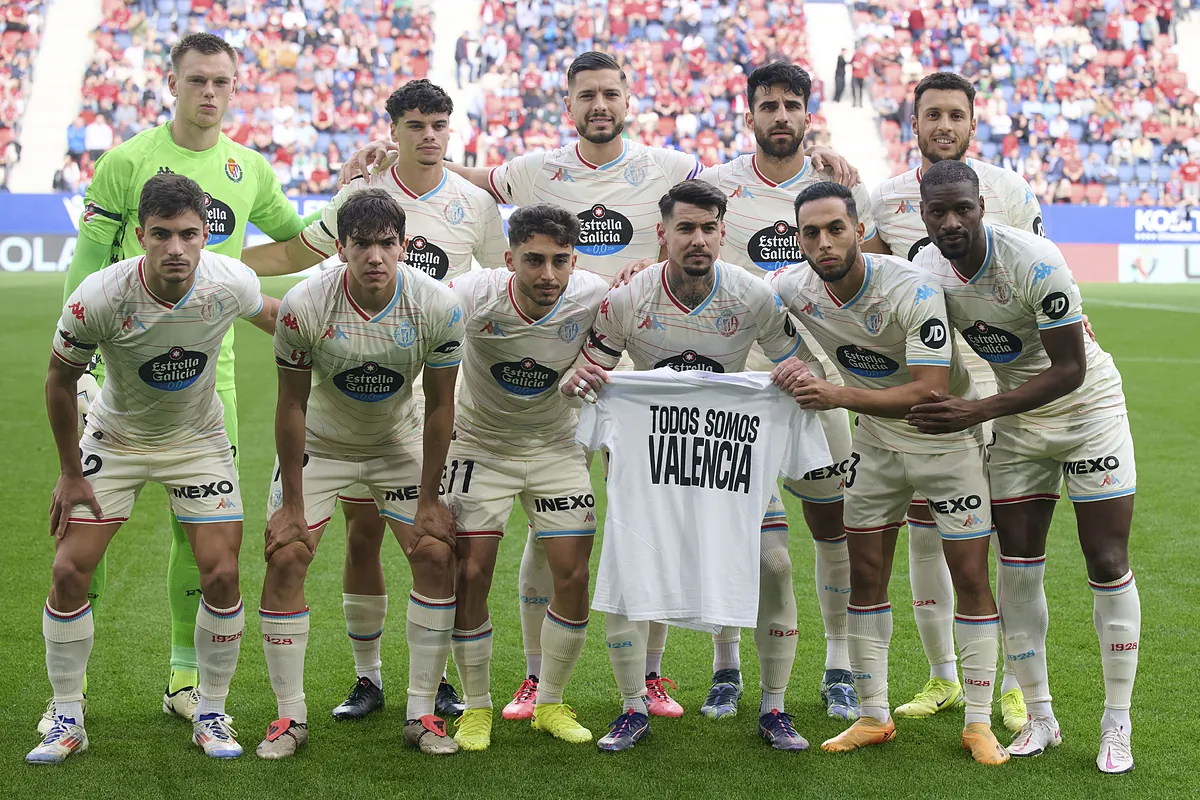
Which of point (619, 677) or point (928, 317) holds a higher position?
point (928, 317)

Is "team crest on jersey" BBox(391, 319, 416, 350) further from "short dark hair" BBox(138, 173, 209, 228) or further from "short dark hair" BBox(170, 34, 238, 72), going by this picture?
"short dark hair" BBox(170, 34, 238, 72)

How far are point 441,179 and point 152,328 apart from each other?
5.45ft

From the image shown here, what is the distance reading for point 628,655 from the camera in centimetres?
480

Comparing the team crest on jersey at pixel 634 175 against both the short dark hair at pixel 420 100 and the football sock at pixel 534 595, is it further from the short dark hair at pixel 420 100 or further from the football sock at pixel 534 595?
the football sock at pixel 534 595

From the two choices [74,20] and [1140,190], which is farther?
[74,20]

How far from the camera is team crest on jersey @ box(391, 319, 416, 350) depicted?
466 centimetres

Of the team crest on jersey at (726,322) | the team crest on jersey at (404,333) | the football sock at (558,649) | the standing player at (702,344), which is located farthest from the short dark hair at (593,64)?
the football sock at (558,649)

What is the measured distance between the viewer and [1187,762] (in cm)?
450

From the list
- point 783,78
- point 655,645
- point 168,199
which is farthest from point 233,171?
point 655,645

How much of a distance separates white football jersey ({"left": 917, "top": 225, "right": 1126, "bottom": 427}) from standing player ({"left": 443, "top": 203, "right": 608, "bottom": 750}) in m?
1.40

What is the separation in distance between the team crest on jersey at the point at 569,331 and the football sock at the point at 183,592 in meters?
1.81

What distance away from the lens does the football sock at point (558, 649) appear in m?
4.86

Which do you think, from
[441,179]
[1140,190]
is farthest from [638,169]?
[1140,190]

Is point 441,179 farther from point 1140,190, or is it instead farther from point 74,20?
point 74,20
